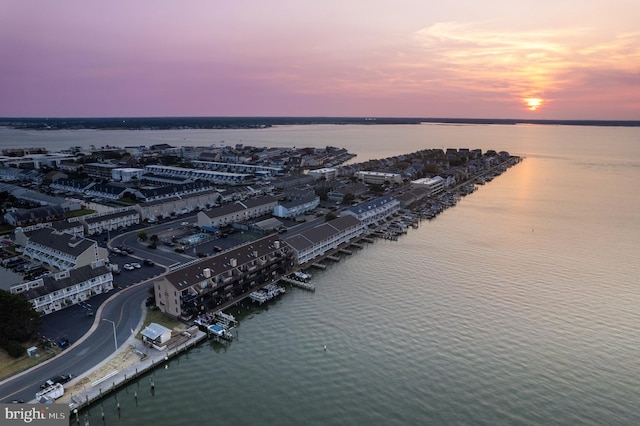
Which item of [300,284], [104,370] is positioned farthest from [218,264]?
[104,370]

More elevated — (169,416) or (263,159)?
(263,159)

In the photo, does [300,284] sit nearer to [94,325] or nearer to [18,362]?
[94,325]

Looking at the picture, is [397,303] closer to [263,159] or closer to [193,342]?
[193,342]

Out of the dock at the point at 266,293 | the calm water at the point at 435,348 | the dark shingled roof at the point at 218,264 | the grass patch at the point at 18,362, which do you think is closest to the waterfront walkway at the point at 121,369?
the calm water at the point at 435,348

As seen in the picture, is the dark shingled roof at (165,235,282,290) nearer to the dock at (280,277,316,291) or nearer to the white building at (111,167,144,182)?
the dock at (280,277,316,291)

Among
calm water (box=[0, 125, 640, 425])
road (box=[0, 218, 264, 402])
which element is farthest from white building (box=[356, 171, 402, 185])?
road (box=[0, 218, 264, 402])

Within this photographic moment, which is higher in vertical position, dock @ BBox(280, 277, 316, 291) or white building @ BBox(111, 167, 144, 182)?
white building @ BBox(111, 167, 144, 182)

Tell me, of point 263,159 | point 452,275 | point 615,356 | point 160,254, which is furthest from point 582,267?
point 263,159

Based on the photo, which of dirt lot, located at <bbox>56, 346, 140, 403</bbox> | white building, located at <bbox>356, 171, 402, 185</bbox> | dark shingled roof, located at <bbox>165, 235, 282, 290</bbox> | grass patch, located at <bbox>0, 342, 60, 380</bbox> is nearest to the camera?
dirt lot, located at <bbox>56, 346, 140, 403</bbox>

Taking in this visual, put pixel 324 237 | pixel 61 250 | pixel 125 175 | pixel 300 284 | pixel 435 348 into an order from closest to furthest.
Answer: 1. pixel 435 348
2. pixel 300 284
3. pixel 61 250
4. pixel 324 237
5. pixel 125 175
